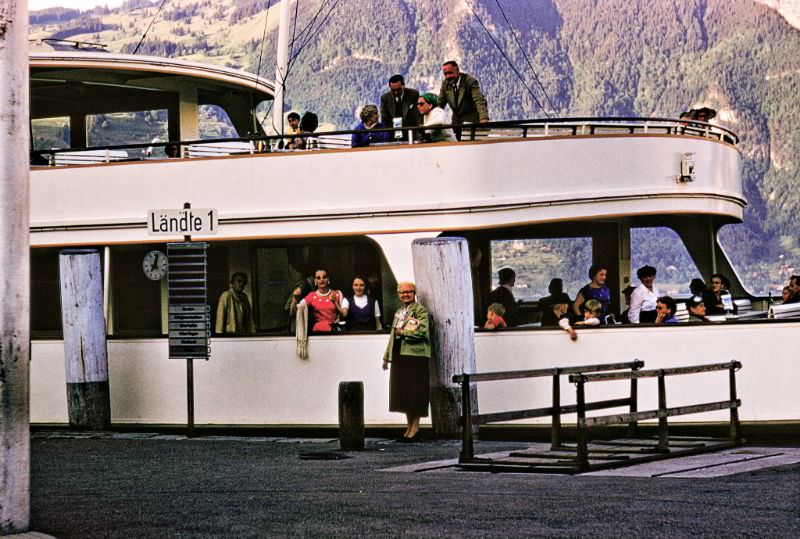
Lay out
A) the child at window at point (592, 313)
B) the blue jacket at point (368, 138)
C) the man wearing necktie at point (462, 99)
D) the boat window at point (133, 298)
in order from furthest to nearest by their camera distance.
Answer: the boat window at point (133, 298) → the blue jacket at point (368, 138) → the man wearing necktie at point (462, 99) → the child at window at point (592, 313)

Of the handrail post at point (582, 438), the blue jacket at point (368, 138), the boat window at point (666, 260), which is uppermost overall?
the boat window at point (666, 260)

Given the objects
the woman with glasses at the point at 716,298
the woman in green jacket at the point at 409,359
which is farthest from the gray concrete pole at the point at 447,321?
the woman with glasses at the point at 716,298

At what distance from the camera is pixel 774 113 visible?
Result: 652ft

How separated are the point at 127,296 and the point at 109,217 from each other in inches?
40.6

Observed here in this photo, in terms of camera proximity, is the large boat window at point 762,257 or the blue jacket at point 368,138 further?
the large boat window at point 762,257

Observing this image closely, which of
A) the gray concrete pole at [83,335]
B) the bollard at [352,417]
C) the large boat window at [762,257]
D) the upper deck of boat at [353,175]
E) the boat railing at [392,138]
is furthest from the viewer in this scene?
the large boat window at [762,257]

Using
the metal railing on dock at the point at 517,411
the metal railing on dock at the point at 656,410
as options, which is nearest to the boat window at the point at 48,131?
the metal railing on dock at the point at 517,411

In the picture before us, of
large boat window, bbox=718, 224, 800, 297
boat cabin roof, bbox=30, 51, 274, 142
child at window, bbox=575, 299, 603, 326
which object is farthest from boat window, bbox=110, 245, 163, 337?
large boat window, bbox=718, 224, 800, 297

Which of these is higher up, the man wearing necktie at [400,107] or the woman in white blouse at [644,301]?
the man wearing necktie at [400,107]

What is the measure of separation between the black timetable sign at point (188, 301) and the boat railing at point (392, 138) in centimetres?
141

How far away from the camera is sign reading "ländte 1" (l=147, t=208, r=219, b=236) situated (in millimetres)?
14812

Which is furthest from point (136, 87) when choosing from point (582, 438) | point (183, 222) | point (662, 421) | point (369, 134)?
point (582, 438)

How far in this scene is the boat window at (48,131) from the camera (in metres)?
18.4

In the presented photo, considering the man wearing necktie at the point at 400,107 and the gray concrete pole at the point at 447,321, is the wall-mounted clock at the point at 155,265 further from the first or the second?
the gray concrete pole at the point at 447,321
